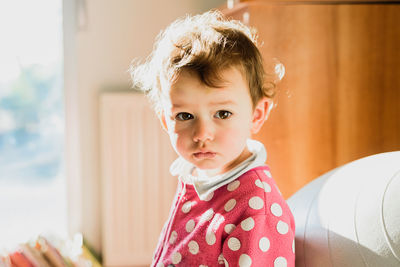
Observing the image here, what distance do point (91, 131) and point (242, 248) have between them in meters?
1.85

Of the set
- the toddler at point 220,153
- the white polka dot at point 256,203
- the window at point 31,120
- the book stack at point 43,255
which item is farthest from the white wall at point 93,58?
the white polka dot at point 256,203

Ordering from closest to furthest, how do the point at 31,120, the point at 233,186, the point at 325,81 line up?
the point at 233,186 < the point at 325,81 < the point at 31,120

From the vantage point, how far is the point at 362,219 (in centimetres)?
73

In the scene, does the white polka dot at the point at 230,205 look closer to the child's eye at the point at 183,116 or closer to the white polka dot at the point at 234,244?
the white polka dot at the point at 234,244

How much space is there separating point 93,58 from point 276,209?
1.87 meters

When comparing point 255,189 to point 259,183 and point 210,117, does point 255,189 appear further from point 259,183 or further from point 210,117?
point 210,117

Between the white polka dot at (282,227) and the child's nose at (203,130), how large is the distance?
196 mm

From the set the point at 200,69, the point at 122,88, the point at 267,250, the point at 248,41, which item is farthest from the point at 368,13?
the point at 122,88

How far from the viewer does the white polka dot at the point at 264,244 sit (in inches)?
29.1

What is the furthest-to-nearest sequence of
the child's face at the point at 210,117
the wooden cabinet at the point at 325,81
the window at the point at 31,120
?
the window at the point at 31,120 → the wooden cabinet at the point at 325,81 → the child's face at the point at 210,117

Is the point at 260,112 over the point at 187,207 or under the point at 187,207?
over

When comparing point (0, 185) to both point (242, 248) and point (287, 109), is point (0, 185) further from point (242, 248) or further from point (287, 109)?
point (242, 248)

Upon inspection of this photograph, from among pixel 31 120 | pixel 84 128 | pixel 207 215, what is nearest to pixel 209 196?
pixel 207 215

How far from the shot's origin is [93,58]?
245cm
